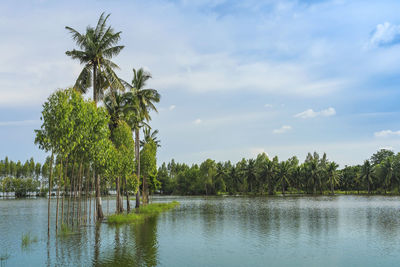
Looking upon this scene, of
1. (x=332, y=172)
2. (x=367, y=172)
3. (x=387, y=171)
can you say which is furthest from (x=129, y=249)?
(x=367, y=172)

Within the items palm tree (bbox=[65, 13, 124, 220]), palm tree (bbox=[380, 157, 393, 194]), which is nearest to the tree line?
palm tree (bbox=[65, 13, 124, 220])

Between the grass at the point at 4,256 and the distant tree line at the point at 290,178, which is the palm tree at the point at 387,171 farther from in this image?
the grass at the point at 4,256

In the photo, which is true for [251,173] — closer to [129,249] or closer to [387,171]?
[387,171]

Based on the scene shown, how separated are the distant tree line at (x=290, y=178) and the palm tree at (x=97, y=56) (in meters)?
99.7

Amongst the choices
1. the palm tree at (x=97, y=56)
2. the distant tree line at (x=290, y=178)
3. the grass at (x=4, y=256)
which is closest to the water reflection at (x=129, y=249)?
the grass at (x=4, y=256)

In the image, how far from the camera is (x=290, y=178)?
5281 inches

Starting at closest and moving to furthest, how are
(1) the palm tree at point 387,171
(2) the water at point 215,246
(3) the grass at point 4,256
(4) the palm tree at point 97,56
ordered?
(2) the water at point 215,246 < (3) the grass at point 4,256 < (4) the palm tree at point 97,56 < (1) the palm tree at point 387,171

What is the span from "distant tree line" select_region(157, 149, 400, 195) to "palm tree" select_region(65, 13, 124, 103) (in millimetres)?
99761

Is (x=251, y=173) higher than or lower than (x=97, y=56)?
lower

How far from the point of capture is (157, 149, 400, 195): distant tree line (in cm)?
12156

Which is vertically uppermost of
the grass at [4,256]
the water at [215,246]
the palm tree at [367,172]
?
the palm tree at [367,172]

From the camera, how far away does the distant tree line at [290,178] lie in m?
122

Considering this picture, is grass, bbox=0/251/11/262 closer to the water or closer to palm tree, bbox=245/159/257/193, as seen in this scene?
the water

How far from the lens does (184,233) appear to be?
97.8ft
